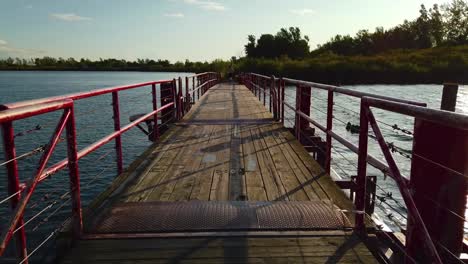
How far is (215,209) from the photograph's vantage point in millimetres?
3951

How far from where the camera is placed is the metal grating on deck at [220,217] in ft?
11.7

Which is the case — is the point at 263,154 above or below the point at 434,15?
below

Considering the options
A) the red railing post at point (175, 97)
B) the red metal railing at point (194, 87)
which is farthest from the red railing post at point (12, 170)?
the red metal railing at point (194, 87)

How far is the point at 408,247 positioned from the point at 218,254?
4.54 ft

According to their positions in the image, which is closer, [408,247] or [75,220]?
[408,247]

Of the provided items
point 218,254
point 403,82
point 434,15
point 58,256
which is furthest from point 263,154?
point 434,15

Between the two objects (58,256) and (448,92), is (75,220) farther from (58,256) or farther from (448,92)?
(448,92)

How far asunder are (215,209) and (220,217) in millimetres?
203

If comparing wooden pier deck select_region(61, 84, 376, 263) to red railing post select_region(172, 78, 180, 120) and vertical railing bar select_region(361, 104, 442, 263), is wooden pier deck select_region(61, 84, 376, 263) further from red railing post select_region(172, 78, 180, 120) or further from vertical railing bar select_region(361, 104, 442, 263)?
red railing post select_region(172, 78, 180, 120)

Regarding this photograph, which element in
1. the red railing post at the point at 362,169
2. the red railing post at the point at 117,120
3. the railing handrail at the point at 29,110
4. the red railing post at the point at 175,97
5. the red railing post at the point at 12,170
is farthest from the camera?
the red railing post at the point at 175,97

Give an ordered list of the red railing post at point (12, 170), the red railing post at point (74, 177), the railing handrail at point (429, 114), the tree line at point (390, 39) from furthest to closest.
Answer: the tree line at point (390, 39)
the red railing post at point (74, 177)
the red railing post at point (12, 170)
the railing handrail at point (429, 114)

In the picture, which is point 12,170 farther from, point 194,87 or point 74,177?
point 194,87

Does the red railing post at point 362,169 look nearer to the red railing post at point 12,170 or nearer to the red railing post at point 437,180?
the red railing post at point 437,180

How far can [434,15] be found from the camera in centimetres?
10400
